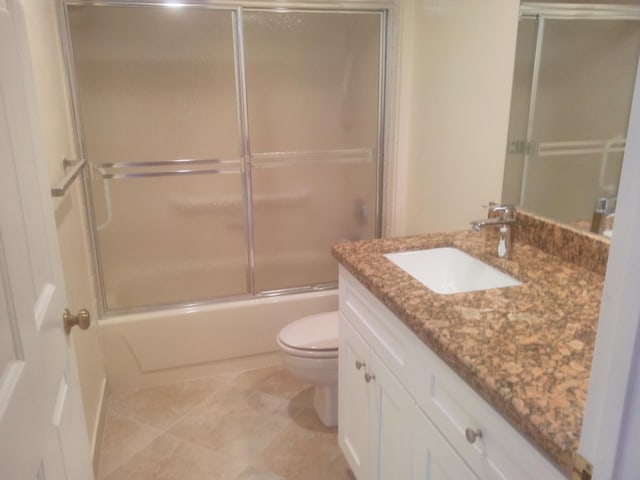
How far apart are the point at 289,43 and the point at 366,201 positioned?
0.92m

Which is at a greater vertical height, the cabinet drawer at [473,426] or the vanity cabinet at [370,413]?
the cabinet drawer at [473,426]

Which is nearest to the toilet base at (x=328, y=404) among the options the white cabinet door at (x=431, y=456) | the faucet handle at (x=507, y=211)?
the white cabinet door at (x=431, y=456)

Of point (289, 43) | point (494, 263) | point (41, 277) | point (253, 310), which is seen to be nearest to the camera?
point (41, 277)

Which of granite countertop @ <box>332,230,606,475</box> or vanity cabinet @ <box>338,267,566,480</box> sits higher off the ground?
granite countertop @ <box>332,230,606,475</box>

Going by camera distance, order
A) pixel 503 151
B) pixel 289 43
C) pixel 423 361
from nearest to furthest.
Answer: pixel 423 361, pixel 503 151, pixel 289 43

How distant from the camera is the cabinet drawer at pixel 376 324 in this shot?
1323mm

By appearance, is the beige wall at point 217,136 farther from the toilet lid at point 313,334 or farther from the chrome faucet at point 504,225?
the chrome faucet at point 504,225

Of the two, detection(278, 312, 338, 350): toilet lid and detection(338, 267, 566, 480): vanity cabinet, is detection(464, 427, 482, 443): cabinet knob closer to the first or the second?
detection(338, 267, 566, 480): vanity cabinet

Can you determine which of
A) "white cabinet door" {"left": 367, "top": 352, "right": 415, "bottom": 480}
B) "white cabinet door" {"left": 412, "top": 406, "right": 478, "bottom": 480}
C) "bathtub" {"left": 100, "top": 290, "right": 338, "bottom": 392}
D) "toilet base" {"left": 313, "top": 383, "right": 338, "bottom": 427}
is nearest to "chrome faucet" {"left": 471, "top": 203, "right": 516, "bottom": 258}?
"white cabinet door" {"left": 367, "top": 352, "right": 415, "bottom": 480}

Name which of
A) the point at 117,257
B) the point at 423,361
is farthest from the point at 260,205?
the point at 423,361

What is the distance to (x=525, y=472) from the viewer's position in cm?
86

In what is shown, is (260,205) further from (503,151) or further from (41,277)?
(41,277)

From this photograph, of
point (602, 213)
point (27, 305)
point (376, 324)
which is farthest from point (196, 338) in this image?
point (602, 213)

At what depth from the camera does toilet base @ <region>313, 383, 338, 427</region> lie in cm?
218
